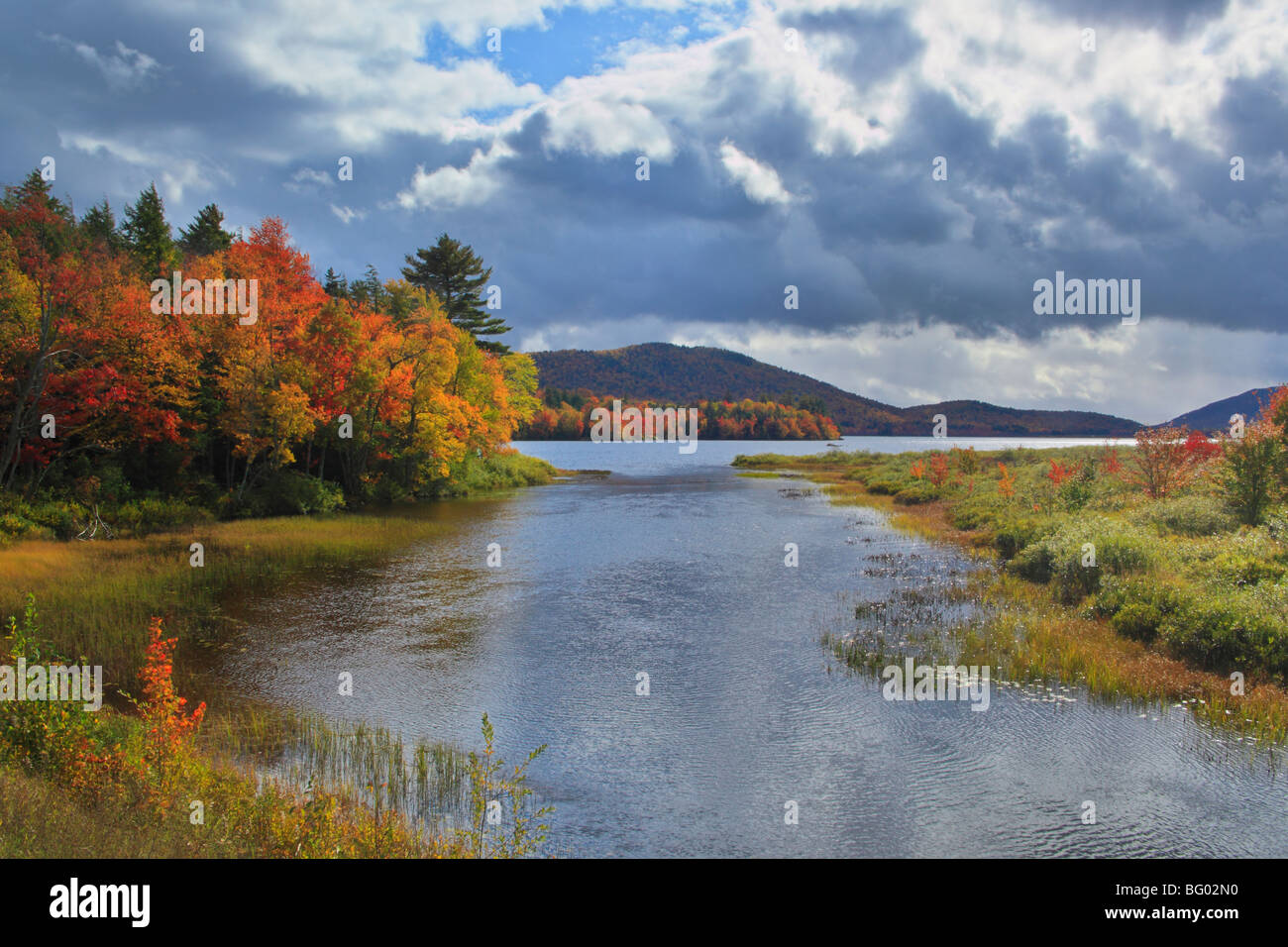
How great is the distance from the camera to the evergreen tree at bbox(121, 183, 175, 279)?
146 feet

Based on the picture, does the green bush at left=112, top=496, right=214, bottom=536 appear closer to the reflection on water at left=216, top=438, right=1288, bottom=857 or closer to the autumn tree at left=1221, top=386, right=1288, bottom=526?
the reflection on water at left=216, top=438, right=1288, bottom=857

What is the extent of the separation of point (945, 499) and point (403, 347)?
39.1 m

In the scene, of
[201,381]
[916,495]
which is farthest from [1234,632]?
[201,381]

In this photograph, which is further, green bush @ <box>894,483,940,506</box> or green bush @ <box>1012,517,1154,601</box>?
green bush @ <box>894,483,940,506</box>

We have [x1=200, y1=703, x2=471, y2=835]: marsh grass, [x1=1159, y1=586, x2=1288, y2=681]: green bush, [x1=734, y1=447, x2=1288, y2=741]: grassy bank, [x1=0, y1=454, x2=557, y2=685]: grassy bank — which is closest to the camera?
[x1=200, y1=703, x2=471, y2=835]: marsh grass

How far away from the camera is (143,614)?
19250 millimetres

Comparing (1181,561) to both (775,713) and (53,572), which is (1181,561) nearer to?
(775,713)

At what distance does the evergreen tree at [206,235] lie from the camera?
218 ft

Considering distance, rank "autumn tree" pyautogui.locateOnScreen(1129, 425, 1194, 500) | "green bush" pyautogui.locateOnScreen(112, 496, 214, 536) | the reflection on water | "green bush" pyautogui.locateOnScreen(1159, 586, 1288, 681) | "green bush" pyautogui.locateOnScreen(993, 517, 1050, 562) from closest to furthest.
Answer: the reflection on water < "green bush" pyautogui.locateOnScreen(1159, 586, 1288, 681) < "green bush" pyautogui.locateOnScreen(993, 517, 1050, 562) < "green bush" pyautogui.locateOnScreen(112, 496, 214, 536) < "autumn tree" pyautogui.locateOnScreen(1129, 425, 1194, 500)

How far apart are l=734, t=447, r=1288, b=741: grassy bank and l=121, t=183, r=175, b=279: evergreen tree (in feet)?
153

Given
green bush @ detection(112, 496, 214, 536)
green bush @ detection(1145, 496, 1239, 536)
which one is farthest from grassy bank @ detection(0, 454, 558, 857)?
green bush @ detection(1145, 496, 1239, 536)

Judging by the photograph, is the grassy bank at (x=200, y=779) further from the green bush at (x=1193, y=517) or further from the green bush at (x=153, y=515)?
the green bush at (x=1193, y=517)
